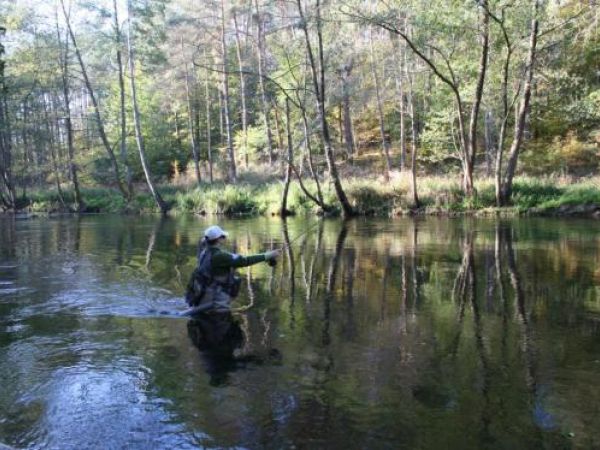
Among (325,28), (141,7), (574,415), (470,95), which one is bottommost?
(574,415)

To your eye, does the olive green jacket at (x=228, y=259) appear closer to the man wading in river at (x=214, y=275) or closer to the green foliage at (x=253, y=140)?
the man wading in river at (x=214, y=275)

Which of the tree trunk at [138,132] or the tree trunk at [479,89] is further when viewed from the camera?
the tree trunk at [138,132]

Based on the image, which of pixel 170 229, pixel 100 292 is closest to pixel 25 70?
pixel 170 229

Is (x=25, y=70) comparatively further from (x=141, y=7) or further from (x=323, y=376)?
(x=323, y=376)

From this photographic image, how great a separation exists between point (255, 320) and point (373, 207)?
1939cm

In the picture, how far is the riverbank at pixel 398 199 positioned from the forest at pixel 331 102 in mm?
81

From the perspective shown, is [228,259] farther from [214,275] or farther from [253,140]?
[253,140]

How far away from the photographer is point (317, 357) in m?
6.47

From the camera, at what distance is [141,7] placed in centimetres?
3244

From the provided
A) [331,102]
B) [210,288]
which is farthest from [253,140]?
[210,288]

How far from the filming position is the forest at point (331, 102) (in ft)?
76.3

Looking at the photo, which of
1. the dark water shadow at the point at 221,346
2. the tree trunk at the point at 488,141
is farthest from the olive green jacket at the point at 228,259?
the tree trunk at the point at 488,141

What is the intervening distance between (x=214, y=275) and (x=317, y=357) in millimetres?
2541

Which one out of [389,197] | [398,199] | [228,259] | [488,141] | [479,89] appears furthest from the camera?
[488,141]
